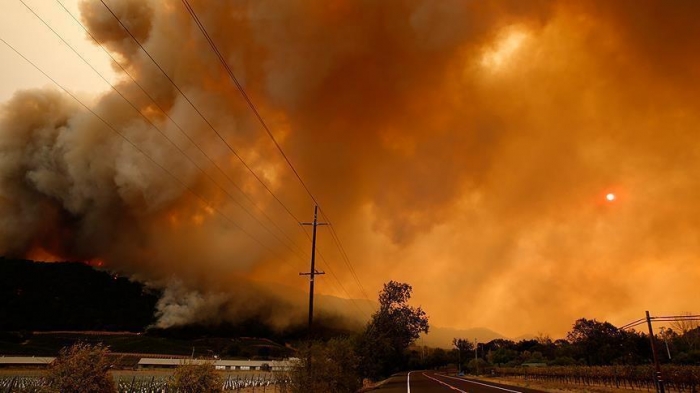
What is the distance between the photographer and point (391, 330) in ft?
243

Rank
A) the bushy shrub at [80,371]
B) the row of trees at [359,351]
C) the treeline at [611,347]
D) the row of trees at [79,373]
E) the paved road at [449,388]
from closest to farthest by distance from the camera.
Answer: the row of trees at [79,373], the bushy shrub at [80,371], the row of trees at [359,351], the paved road at [449,388], the treeline at [611,347]

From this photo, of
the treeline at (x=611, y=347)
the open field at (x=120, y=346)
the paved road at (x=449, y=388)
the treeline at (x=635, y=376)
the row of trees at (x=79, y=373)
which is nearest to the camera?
the row of trees at (x=79, y=373)

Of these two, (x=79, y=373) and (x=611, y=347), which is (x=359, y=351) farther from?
(x=611, y=347)

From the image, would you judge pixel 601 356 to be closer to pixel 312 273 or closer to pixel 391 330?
pixel 391 330

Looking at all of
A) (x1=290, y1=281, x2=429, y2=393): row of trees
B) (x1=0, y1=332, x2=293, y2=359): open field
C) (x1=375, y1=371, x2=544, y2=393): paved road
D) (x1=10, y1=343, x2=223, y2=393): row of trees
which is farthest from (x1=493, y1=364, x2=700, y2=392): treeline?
(x1=0, y1=332, x2=293, y2=359): open field

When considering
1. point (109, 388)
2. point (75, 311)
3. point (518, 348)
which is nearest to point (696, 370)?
point (109, 388)

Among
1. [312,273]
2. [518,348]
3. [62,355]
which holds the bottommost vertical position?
[518,348]

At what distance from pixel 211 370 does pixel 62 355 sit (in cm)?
573

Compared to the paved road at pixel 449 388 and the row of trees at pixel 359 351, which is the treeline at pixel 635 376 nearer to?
the paved road at pixel 449 388

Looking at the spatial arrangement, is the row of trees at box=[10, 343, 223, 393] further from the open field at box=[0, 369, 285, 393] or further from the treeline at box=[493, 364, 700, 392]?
the treeline at box=[493, 364, 700, 392]

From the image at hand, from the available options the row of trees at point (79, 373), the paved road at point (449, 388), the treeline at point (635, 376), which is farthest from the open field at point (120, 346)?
the row of trees at point (79, 373)

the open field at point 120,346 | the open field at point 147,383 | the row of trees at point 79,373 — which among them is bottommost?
the open field at point 120,346

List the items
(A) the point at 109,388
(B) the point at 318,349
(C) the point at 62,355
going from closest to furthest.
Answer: (C) the point at 62,355, (A) the point at 109,388, (B) the point at 318,349

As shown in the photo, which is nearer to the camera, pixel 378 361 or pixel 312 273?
pixel 312 273
